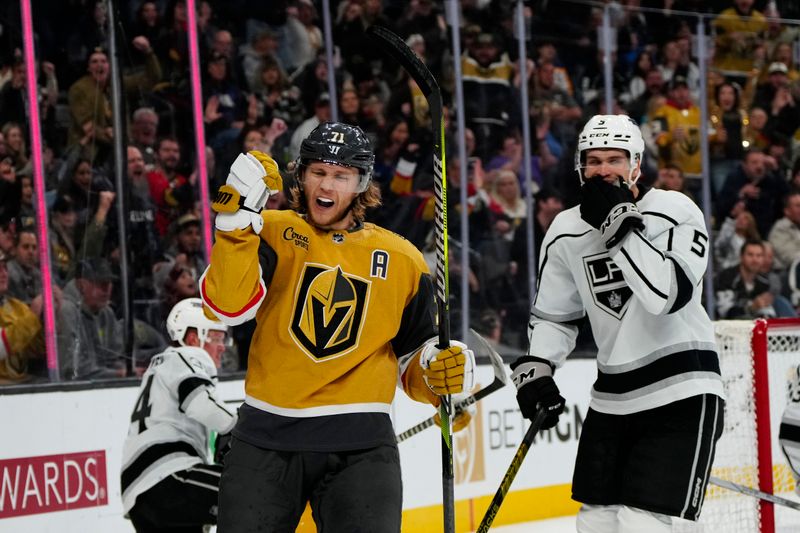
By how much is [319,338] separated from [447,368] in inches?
10.3

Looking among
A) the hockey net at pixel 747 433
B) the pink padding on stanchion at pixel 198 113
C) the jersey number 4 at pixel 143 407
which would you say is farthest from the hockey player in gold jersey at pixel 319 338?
the pink padding on stanchion at pixel 198 113

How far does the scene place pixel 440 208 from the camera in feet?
8.73

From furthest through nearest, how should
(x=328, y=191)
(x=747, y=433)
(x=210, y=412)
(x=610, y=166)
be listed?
(x=747, y=433) < (x=210, y=412) < (x=610, y=166) < (x=328, y=191)

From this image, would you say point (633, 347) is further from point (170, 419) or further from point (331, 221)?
point (170, 419)

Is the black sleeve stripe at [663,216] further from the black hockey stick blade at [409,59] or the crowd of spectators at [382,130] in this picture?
the crowd of spectators at [382,130]

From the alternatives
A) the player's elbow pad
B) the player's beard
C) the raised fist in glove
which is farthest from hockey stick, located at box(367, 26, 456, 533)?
the player's elbow pad

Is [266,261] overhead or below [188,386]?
overhead

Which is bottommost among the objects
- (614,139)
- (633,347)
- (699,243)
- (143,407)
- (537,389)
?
(143,407)

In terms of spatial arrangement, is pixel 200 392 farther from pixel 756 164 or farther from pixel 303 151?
pixel 756 164

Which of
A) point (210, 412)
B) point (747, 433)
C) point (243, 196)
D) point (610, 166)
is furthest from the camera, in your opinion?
point (747, 433)

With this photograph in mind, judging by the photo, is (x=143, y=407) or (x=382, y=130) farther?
(x=382, y=130)

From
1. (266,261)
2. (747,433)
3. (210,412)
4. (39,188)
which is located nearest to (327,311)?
(266,261)

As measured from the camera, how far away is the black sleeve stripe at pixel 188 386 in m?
3.52

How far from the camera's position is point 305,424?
2.33 m
